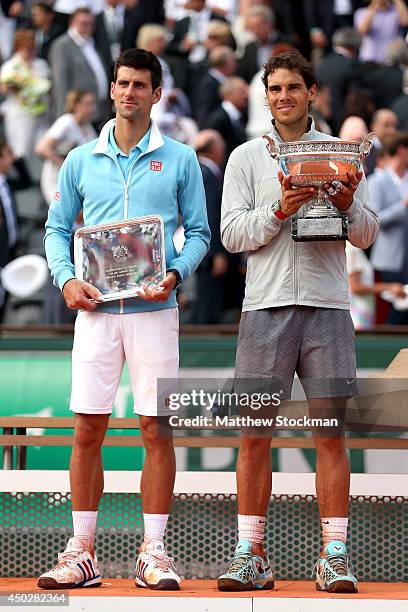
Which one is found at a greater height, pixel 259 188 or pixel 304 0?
pixel 304 0

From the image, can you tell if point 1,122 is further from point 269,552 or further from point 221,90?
point 269,552

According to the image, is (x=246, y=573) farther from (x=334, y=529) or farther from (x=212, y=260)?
(x=212, y=260)

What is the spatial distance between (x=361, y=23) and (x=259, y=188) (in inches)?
290

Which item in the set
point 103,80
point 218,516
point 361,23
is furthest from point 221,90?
point 218,516

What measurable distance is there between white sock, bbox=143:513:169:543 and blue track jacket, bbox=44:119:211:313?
2.57ft

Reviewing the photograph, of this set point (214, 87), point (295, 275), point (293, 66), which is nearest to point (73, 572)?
point (295, 275)

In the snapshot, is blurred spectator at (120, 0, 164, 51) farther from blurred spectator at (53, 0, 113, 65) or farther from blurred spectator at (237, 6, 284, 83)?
blurred spectator at (237, 6, 284, 83)

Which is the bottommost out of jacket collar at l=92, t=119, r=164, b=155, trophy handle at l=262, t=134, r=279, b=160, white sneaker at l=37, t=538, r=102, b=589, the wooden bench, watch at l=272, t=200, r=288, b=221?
white sneaker at l=37, t=538, r=102, b=589

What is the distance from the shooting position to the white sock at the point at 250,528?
189 inches

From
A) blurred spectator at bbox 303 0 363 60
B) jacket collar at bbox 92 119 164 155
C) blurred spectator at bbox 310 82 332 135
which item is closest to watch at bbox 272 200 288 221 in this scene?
jacket collar at bbox 92 119 164 155

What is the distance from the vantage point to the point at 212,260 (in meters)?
9.79

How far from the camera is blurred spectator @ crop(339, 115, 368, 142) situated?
10.1 metres

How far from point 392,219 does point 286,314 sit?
500 cm

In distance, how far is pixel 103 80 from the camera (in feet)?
36.4
